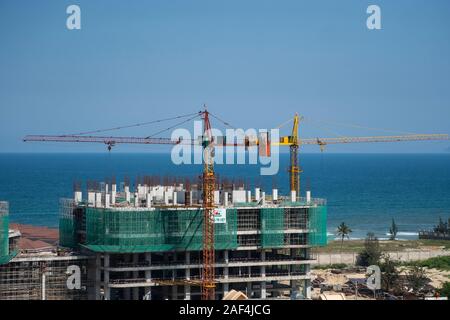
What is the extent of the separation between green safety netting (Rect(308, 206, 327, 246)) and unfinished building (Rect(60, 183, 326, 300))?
8 centimetres

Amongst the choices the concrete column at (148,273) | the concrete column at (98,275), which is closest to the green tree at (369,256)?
the concrete column at (148,273)

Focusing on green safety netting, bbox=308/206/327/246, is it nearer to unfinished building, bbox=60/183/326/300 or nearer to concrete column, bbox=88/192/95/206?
unfinished building, bbox=60/183/326/300

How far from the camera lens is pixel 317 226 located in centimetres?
9081

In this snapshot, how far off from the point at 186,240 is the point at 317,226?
1159 cm

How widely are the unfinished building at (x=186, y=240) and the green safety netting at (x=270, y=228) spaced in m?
0.08

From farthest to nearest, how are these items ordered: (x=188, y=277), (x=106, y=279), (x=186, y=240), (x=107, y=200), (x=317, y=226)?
(x=317, y=226), (x=188, y=277), (x=186, y=240), (x=107, y=200), (x=106, y=279)

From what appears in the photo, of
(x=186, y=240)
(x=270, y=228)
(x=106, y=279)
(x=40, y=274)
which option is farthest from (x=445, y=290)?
(x=40, y=274)

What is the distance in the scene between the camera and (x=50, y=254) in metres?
84.4

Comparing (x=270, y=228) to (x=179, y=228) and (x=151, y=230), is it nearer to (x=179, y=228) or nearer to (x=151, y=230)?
(x=179, y=228)

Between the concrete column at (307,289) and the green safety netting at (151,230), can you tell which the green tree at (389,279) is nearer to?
the concrete column at (307,289)

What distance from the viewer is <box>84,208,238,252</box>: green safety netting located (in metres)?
83.8

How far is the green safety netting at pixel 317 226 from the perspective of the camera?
90375 mm

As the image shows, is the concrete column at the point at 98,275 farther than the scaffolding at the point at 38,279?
Yes
